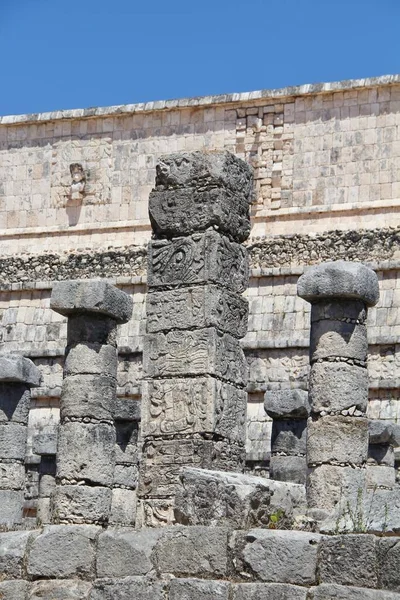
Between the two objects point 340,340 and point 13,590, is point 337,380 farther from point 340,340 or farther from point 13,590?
point 13,590

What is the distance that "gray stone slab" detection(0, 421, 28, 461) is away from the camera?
19.4 meters

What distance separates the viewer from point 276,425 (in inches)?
816

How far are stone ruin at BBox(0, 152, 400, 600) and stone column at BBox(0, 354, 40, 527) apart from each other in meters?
0.02

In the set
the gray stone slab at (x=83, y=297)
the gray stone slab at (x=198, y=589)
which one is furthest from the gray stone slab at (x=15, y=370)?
the gray stone slab at (x=198, y=589)

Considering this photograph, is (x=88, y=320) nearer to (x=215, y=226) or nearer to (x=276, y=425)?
(x=215, y=226)

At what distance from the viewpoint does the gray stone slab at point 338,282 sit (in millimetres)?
15672

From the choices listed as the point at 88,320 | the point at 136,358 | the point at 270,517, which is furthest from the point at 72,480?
the point at 136,358

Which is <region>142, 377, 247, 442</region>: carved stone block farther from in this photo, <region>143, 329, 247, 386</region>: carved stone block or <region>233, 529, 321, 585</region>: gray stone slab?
<region>233, 529, 321, 585</region>: gray stone slab

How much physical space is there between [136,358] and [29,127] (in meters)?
7.08

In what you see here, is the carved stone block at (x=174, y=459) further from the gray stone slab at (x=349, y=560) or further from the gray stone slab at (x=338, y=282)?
the gray stone slab at (x=349, y=560)

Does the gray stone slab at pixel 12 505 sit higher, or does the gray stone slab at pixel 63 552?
the gray stone slab at pixel 12 505

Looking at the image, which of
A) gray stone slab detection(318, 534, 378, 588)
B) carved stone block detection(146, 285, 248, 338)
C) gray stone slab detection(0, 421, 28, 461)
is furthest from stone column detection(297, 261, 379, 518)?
gray stone slab detection(318, 534, 378, 588)

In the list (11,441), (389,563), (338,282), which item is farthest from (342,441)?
(389,563)

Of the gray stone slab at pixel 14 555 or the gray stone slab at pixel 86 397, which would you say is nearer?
the gray stone slab at pixel 14 555
